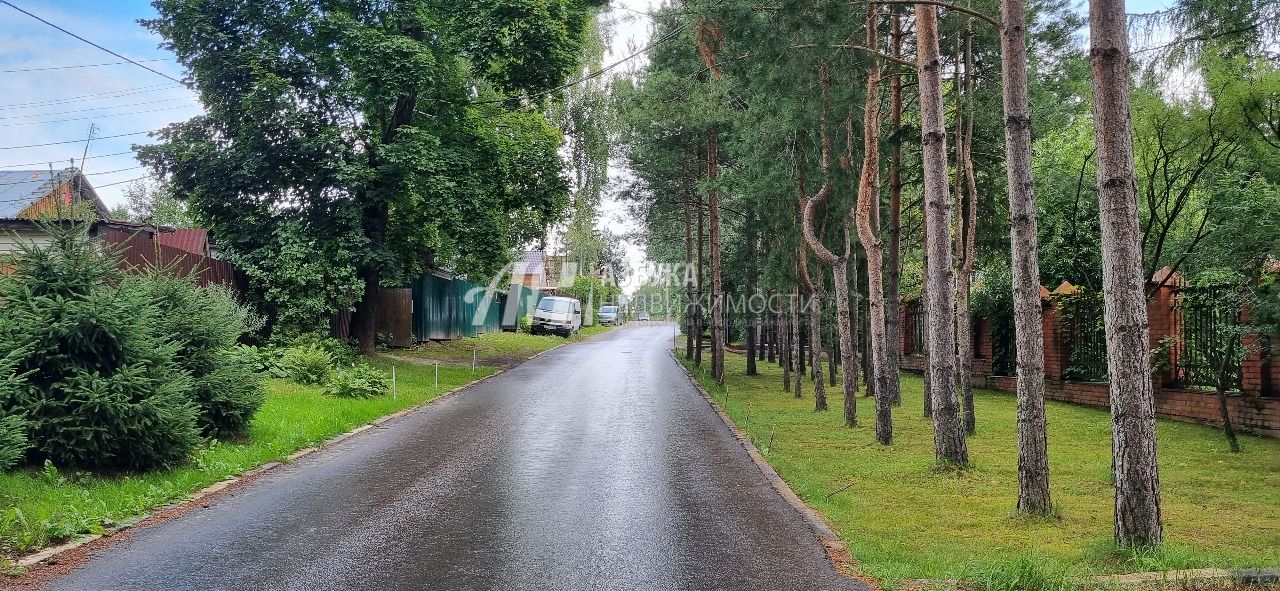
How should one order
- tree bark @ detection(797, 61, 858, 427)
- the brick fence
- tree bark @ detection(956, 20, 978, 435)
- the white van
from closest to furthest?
the brick fence, tree bark @ detection(956, 20, 978, 435), tree bark @ detection(797, 61, 858, 427), the white van

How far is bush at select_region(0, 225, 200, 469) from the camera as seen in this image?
8.26m

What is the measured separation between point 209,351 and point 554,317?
131ft

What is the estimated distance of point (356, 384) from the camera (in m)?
16.8

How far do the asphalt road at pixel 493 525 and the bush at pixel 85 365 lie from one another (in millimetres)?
1080

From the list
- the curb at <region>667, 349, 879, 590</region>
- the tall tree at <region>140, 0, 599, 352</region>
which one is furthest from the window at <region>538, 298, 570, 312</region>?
the curb at <region>667, 349, 879, 590</region>

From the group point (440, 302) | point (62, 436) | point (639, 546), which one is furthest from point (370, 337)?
point (639, 546)

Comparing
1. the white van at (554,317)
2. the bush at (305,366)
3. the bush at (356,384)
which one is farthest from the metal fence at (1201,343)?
the white van at (554,317)

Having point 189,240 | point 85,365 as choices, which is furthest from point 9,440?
point 189,240

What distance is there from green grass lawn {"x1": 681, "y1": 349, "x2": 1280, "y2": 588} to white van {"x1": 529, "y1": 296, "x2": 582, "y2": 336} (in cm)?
3522

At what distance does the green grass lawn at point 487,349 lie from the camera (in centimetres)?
2892

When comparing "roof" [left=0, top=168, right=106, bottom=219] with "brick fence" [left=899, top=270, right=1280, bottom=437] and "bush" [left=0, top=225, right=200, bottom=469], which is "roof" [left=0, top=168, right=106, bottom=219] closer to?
"bush" [left=0, top=225, right=200, bottom=469]

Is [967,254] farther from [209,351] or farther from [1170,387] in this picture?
[209,351]

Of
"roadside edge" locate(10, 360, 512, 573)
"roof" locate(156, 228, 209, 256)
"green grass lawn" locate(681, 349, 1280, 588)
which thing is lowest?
"green grass lawn" locate(681, 349, 1280, 588)

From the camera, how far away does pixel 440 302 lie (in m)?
35.9
